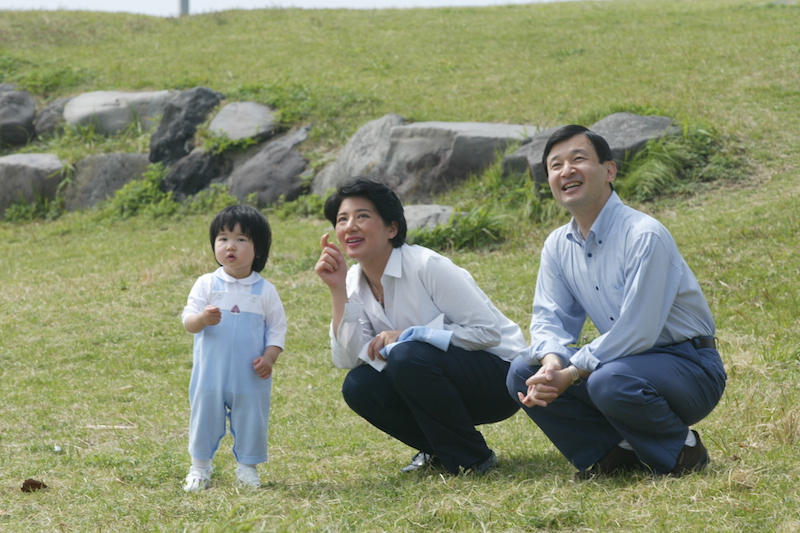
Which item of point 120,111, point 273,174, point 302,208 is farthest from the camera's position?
point 120,111

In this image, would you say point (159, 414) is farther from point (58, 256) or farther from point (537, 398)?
point (58, 256)

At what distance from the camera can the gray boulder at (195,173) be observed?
13000mm

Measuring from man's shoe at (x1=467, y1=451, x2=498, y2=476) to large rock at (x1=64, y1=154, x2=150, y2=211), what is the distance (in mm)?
10870

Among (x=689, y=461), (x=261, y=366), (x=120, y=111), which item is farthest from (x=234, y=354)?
(x=120, y=111)

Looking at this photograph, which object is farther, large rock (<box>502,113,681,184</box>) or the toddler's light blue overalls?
large rock (<box>502,113,681,184</box>)

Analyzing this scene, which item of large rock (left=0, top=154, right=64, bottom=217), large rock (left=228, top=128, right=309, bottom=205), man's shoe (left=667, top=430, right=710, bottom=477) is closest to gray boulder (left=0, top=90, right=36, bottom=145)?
large rock (left=0, top=154, right=64, bottom=217)

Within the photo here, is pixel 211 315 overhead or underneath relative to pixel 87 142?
underneath

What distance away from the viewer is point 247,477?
3721 mm

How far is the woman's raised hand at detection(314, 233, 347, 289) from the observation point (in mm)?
3703

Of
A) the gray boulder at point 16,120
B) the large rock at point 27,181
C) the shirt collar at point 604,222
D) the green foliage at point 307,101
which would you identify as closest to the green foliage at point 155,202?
the large rock at point 27,181

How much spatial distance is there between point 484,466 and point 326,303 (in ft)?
13.6

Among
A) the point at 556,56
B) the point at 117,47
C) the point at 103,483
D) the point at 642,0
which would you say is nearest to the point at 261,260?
the point at 103,483

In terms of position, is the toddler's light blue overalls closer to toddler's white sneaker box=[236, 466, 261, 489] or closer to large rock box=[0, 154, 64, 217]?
toddler's white sneaker box=[236, 466, 261, 489]

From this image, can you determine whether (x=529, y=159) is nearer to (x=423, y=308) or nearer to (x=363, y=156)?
(x=363, y=156)
